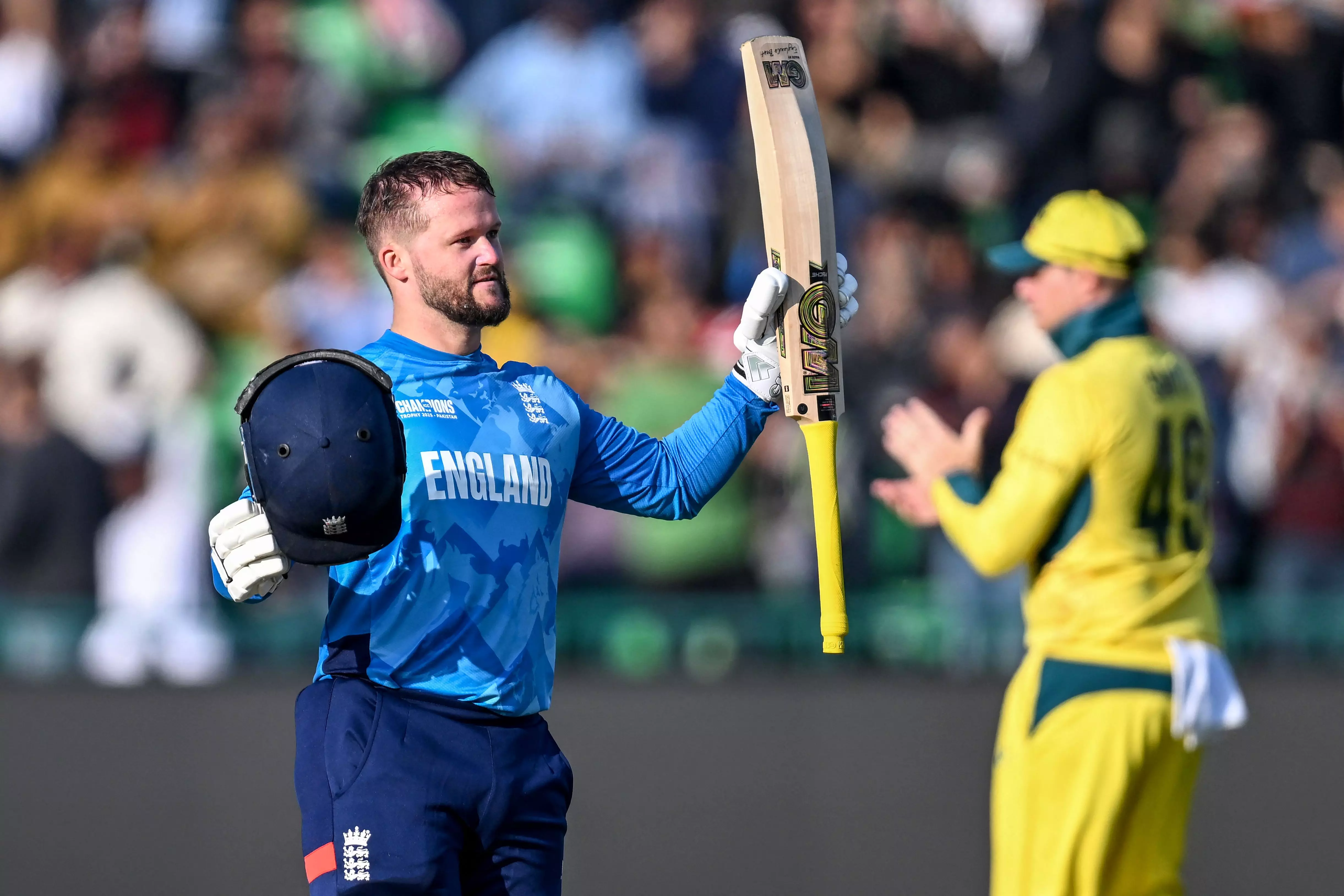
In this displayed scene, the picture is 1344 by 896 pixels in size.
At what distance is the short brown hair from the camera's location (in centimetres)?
345

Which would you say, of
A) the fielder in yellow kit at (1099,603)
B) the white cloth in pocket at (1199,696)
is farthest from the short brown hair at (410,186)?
the white cloth in pocket at (1199,696)

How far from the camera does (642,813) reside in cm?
640

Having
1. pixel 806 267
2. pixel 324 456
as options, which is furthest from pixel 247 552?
pixel 806 267

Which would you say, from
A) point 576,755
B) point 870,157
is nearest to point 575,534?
point 576,755

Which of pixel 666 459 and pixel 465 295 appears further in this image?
pixel 666 459

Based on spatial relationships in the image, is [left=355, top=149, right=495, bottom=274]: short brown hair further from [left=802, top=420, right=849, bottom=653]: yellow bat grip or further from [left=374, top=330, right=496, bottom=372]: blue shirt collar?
[left=802, top=420, right=849, bottom=653]: yellow bat grip

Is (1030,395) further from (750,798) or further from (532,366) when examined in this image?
(750,798)

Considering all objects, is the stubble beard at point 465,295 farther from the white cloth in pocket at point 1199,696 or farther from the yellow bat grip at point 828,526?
the white cloth in pocket at point 1199,696

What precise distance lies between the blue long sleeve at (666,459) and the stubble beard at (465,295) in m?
0.30

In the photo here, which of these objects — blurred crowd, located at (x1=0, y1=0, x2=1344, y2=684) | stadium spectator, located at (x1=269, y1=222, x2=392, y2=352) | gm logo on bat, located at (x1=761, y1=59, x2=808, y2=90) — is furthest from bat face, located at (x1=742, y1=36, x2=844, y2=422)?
stadium spectator, located at (x1=269, y1=222, x2=392, y2=352)

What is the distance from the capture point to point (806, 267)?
376 centimetres

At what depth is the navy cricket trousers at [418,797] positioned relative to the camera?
3.21m

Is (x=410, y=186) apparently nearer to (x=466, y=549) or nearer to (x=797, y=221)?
(x=466, y=549)

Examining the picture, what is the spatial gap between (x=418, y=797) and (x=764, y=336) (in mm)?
1241
